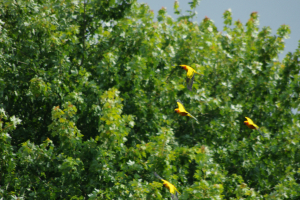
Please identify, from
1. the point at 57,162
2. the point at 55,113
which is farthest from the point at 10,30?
the point at 57,162

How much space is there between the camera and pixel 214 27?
431 inches

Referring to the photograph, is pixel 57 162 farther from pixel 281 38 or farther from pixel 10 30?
pixel 281 38

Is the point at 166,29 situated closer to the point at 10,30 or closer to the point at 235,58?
the point at 235,58

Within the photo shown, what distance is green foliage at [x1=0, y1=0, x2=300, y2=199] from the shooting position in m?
6.00

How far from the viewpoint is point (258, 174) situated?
7.94 meters

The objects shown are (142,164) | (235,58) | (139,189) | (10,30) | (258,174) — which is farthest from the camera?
(235,58)

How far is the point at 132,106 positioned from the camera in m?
7.64

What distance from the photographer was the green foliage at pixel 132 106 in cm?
600

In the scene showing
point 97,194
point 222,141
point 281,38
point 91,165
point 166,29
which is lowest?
point 97,194

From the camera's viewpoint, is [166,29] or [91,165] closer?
[91,165]

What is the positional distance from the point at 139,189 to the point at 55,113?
1.85m

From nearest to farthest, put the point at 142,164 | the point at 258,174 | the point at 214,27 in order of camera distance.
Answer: the point at 142,164 → the point at 258,174 → the point at 214,27

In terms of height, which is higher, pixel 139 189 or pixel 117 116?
pixel 117 116

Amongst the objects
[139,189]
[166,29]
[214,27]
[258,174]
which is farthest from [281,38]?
[139,189]
